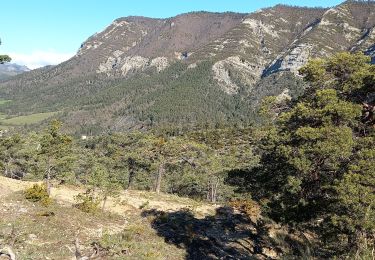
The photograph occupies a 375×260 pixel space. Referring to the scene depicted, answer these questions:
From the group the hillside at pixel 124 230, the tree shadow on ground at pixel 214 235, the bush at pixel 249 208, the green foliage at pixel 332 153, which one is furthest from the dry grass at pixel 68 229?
the green foliage at pixel 332 153

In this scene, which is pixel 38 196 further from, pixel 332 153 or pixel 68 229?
pixel 332 153

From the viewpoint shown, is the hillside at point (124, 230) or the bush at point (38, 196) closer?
the hillside at point (124, 230)

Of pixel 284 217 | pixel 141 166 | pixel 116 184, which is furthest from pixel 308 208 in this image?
pixel 141 166

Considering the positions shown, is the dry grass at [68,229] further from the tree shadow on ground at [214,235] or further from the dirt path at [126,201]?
the tree shadow on ground at [214,235]

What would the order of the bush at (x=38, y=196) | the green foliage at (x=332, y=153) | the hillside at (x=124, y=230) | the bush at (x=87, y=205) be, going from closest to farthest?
the green foliage at (x=332, y=153) < the hillside at (x=124, y=230) < the bush at (x=38, y=196) < the bush at (x=87, y=205)

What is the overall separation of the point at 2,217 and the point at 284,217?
53.8ft

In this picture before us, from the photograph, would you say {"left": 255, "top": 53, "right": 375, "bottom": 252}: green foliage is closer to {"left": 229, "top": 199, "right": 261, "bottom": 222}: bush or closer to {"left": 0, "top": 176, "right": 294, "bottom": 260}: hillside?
{"left": 0, "top": 176, "right": 294, "bottom": 260}: hillside

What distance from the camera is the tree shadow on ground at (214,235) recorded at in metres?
27.6

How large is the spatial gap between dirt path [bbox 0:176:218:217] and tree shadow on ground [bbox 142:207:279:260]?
1.41 meters

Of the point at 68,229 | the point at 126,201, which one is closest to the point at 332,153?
the point at 68,229

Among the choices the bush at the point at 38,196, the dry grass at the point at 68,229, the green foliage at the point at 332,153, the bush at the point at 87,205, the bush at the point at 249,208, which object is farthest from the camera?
the bush at the point at 249,208

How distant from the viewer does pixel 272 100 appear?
→ 78.2 ft

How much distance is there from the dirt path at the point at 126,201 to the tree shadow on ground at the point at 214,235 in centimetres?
141

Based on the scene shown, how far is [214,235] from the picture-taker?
31328 millimetres
